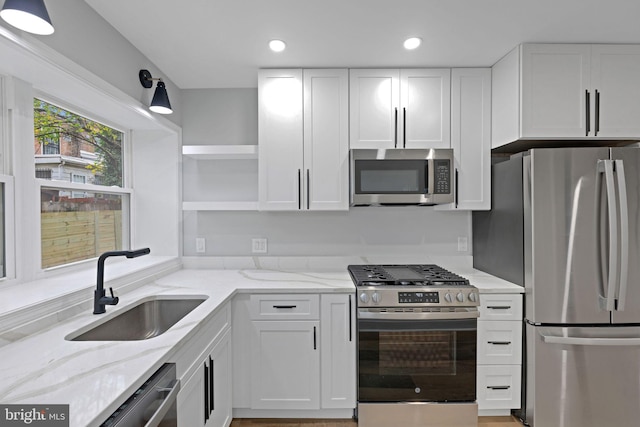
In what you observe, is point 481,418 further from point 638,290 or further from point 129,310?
point 129,310

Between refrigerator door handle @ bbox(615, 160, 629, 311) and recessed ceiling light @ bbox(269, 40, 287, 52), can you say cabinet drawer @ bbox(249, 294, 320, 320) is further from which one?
refrigerator door handle @ bbox(615, 160, 629, 311)

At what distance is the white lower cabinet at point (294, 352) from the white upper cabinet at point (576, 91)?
1.69 metres

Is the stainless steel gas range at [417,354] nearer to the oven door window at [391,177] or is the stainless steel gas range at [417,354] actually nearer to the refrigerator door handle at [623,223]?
the oven door window at [391,177]

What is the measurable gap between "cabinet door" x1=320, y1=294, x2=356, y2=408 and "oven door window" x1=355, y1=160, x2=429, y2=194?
30.6 inches

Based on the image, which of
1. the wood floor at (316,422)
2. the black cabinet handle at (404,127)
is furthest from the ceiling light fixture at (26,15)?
the wood floor at (316,422)

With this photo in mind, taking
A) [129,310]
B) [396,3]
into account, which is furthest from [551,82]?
[129,310]

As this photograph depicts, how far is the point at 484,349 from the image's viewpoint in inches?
87.4

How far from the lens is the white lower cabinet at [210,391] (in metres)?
1.49

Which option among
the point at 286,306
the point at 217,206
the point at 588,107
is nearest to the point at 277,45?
the point at 217,206

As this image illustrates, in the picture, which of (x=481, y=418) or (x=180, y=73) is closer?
(x=481, y=418)

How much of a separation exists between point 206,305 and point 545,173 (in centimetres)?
203

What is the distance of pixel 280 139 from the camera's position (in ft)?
8.30

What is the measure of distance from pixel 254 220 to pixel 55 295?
154 cm

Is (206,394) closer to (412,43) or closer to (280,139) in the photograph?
(280,139)
